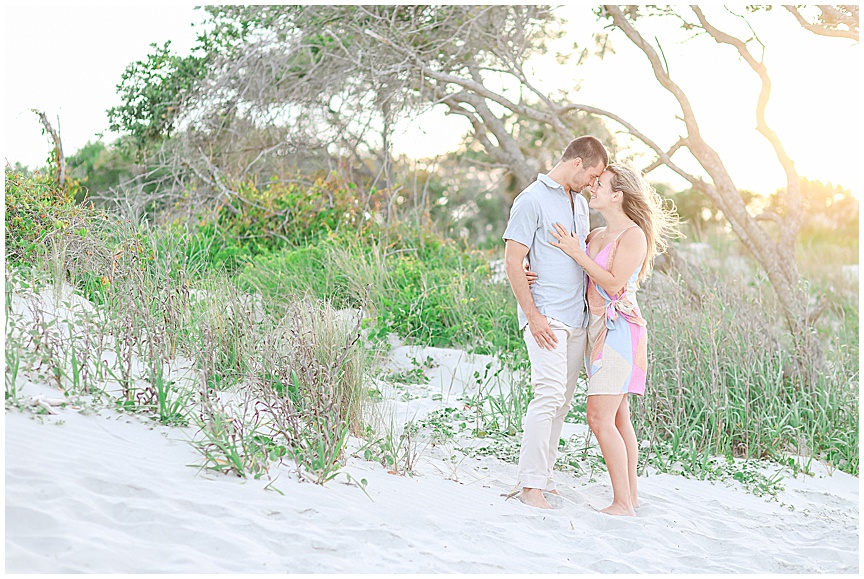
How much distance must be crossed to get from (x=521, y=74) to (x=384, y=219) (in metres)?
2.23

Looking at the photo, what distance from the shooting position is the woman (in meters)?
4.03

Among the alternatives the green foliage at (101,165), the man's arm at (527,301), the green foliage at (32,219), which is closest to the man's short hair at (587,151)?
the man's arm at (527,301)

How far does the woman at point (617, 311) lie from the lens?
4031 mm

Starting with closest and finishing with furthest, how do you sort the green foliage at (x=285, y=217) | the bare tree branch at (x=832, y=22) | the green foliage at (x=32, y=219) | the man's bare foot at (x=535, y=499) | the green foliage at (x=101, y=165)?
the man's bare foot at (x=535, y=499) → the green foliage at (x=32, y=219) → the bare tree branch at (x=832, y=22) → the green foliage at (x=285, y=217) → the green foliage at (x=101, y=165)

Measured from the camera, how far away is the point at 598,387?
404 centimetres

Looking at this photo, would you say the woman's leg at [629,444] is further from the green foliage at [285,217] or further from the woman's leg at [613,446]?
the green foliage at [285,217]

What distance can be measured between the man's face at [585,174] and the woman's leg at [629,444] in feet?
3.63

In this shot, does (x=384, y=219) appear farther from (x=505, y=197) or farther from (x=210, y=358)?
(x=505, y=197)

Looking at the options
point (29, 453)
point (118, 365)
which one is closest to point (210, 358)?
point (118, 365)

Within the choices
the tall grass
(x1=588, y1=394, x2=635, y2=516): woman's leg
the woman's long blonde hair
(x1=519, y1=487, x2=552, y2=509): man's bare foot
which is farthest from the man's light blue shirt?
the tall grass

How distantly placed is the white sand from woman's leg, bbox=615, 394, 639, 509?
0.10 meters

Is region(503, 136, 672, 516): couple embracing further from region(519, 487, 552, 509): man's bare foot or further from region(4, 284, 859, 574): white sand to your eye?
region(4, 284, 859, 574): white sand

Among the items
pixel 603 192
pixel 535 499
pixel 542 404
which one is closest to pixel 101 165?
pixel 603 192

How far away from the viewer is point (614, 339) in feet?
13.4
